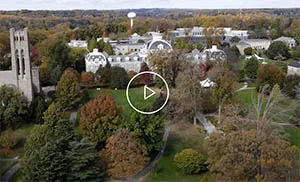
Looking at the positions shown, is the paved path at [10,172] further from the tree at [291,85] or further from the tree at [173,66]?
the tree at [291,85]

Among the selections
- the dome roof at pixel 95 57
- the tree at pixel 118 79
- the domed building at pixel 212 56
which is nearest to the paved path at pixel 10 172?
the tree at pixel 118 79

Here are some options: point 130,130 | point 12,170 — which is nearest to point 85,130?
point 130,130

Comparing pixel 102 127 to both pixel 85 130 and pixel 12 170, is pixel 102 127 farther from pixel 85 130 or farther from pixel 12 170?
pixel 12 170

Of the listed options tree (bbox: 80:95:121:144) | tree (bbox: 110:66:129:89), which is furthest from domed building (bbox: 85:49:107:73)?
tree (bbox: 80:95:121:144)

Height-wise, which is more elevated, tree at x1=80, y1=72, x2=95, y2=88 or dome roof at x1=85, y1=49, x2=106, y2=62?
dome roof at x1=85, y1=49, x2=106, y2=62

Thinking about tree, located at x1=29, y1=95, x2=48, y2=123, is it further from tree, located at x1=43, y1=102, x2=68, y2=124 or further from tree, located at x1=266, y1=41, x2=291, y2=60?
tree, located at x1=266, y1=41, x2=291, y2=60

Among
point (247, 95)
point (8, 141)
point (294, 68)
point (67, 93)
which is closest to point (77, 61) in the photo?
point (67, 93)
